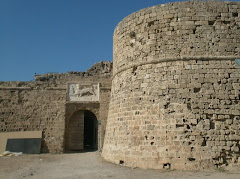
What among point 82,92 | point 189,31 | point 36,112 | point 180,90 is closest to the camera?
point 180,90

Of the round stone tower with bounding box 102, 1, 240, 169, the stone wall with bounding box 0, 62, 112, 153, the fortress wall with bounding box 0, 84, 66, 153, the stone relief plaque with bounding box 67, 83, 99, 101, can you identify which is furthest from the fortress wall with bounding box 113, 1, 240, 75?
the fortress wall with bounding box 0, 84, 66, 153

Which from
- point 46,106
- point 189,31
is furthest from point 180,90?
point 46,106

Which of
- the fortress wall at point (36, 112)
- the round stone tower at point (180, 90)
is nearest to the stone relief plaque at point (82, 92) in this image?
the fortress wall at point (36, 112)

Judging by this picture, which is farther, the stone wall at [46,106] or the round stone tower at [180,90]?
the stone wall at [46,106]

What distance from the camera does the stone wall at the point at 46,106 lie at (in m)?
11.3

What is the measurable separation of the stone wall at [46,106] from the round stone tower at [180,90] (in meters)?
4.50

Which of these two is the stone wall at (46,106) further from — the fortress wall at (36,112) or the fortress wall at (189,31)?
the fortress wall at (189,31)

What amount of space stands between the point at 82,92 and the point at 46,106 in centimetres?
194

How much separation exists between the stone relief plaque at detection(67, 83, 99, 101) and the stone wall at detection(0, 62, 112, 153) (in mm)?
228

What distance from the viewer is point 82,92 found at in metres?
12.0

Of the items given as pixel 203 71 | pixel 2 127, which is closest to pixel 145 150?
pixel 203 71

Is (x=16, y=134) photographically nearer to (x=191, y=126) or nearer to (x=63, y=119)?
(x=63, y=119)

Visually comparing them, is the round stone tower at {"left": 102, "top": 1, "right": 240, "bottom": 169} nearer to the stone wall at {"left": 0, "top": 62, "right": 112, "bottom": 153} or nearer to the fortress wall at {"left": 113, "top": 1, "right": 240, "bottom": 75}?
the fortress wall at {"left": 113, "top": 1, "right": 240, "bottom": 75}

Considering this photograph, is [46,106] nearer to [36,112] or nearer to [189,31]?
[36,112]
